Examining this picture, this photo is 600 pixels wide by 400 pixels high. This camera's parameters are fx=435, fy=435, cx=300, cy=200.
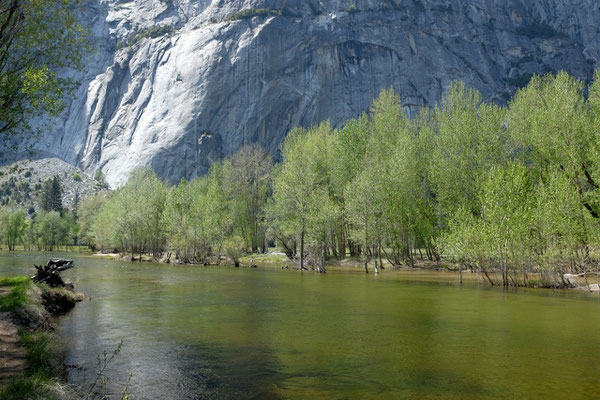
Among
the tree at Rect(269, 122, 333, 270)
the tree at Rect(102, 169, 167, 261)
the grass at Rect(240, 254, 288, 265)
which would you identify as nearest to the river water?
the tree at Rect(269, 122, 333, 270)

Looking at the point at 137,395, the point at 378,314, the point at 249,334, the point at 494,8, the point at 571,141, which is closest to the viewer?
the point at 137,395

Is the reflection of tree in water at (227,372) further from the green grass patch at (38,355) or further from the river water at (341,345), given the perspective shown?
the green grass patch at (38,355)

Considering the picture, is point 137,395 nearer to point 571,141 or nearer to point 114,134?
point 571,141

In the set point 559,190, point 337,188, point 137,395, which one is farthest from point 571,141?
point 137,395

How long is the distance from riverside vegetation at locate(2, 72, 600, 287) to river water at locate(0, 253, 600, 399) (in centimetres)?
726

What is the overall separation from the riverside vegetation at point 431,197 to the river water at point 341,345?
7257 mm

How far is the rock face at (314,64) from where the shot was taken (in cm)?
16950

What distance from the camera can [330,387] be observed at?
432 inches

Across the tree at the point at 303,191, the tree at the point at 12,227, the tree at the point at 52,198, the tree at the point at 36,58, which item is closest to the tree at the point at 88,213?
the tree at the point at 12,227

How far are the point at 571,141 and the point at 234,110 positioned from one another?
142 m

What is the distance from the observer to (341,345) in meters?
15.5

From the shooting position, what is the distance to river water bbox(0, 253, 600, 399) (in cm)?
1108

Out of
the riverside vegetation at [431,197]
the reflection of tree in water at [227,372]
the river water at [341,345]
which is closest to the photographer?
the reflection of tree in water at [227,372]

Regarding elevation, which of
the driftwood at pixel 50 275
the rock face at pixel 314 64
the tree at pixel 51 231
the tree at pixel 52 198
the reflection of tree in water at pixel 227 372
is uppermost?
the rock face at pixel 314 64
